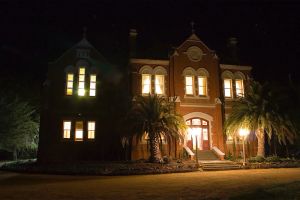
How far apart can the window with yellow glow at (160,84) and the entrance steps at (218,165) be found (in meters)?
7.45

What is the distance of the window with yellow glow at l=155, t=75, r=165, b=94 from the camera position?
25500 mm

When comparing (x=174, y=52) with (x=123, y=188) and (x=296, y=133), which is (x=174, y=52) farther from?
(x=123, y=188)

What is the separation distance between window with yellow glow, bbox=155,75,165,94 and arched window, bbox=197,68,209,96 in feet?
10.7

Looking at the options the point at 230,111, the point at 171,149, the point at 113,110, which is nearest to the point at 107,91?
the point at 113,110

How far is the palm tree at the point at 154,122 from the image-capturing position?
20.7 m

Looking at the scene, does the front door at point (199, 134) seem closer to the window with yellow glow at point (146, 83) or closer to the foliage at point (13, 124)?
the window with yellow glow at point (146, 83)

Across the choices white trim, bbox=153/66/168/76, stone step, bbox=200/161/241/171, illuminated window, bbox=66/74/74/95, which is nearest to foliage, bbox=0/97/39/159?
illuminated window, bbox=66/74/74/95

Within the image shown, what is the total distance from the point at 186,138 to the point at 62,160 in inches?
407

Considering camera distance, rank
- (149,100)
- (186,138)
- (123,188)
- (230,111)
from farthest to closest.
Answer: (230,111), (186,138), (149,100), (123,188)

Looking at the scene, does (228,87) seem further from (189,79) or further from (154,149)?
(154,149)

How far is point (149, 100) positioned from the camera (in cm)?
2141

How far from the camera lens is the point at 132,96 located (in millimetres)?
24516

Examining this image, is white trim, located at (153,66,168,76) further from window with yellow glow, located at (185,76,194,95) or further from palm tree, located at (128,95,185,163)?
palm tree, located at (128,95,185,163)

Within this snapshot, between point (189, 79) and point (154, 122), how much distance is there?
23.3ft
